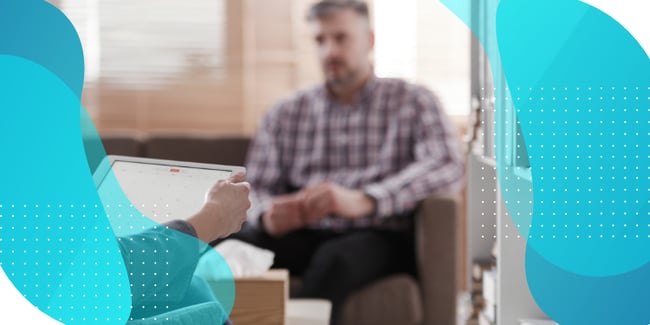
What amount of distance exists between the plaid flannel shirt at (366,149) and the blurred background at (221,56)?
526mm

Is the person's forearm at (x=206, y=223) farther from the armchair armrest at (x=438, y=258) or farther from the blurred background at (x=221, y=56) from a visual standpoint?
the blurred background at (x=221, y=56)

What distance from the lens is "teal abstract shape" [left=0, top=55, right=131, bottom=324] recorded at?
103cm

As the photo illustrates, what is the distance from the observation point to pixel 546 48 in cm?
111

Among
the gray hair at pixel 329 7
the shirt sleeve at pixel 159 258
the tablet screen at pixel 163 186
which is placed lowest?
the shirt sleeve at pixel 159 258

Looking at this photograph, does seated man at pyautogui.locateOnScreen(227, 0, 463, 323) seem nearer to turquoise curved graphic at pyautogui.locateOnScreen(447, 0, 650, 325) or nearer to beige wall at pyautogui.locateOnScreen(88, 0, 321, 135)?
beige wall at pyautogui.locateOnScreen(88, 0, 321, 135)

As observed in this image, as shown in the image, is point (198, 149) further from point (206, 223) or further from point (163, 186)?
point (206, 223)

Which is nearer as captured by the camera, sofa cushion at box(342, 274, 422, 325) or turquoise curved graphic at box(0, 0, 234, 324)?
turquoise curved graphic at box(0, 0, 234, 324)

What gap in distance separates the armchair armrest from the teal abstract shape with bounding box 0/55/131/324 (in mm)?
1353

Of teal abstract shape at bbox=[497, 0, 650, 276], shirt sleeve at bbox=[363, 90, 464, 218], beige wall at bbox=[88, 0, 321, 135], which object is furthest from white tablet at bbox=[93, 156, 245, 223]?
beige wall at bbox=[88, 0, 321, 135]

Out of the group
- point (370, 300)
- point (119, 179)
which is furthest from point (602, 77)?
point (370, 300)

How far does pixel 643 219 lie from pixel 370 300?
1197mm

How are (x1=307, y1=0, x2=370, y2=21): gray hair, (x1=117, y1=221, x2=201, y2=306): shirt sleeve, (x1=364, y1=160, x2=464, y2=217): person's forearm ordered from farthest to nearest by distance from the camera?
(x1=307, y1=0, x2=370, y2=21): gray hair, (x1=364, y1=160, x2=464, y2=217): person's forearm, (x1=117, y1=221, x2=201, y2=306): shirt sleeve

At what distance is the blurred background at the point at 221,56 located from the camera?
10.2 feet

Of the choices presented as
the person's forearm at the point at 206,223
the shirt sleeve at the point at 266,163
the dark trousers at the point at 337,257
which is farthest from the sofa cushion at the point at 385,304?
the person's forearm at the point at 206,223
